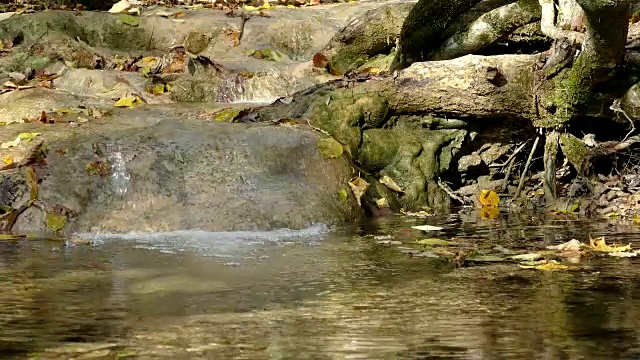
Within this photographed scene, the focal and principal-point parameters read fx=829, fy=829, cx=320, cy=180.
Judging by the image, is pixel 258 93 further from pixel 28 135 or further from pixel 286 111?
pixel 28 135

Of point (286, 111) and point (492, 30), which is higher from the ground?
point (492, 30)

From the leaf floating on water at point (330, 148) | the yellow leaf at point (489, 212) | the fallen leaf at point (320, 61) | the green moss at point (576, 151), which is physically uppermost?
the fallen leaf at point (320, 61)

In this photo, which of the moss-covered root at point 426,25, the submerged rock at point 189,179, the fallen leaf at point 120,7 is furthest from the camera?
the fallen leaf at point 120,7

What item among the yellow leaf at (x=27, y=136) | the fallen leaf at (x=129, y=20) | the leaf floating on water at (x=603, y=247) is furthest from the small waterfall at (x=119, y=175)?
the fallen leaf at (x=129, y=20)

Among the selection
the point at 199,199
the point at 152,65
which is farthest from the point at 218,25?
the point at 199,199

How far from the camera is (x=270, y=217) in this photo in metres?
5.45

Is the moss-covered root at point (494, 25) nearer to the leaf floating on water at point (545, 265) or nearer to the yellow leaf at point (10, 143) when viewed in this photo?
the leaf floating on water at point (545, 265)

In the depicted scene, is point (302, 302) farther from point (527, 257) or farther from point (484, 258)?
point (527, 257)

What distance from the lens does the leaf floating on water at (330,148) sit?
6.20 m

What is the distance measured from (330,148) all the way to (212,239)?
1.54m

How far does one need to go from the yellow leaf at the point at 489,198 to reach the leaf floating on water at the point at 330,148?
1.37 metres

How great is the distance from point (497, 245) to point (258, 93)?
4.67 m

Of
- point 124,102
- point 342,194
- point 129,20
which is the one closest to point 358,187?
point 342,194

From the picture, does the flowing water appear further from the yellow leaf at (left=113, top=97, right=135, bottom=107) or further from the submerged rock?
the yellow leaf at (left=113, top=97, right=135, bottom=107)
